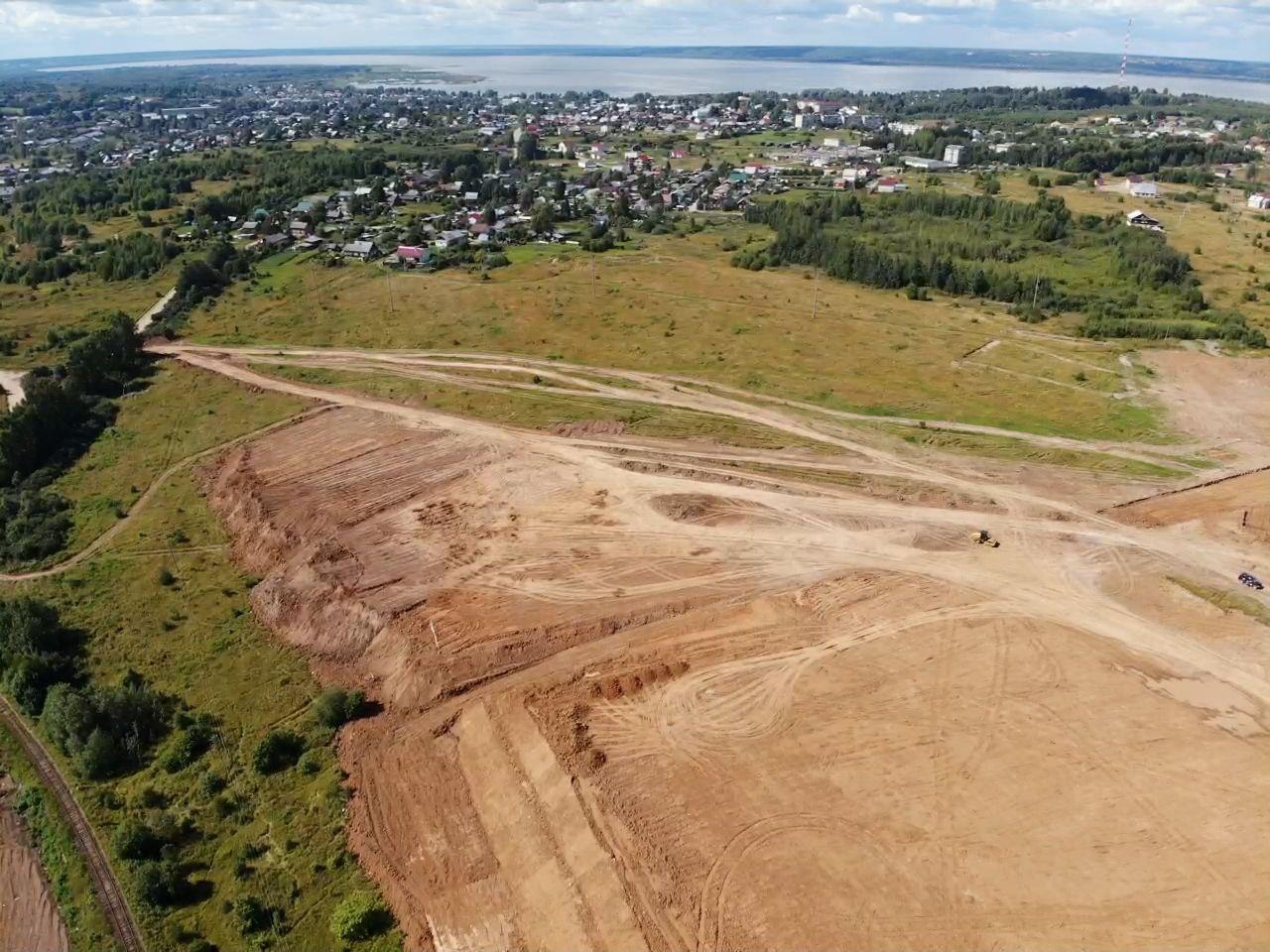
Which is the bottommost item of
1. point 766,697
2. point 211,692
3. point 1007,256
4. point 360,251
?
point 211,692

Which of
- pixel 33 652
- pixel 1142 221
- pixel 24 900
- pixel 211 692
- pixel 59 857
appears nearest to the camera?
pixel 24 900

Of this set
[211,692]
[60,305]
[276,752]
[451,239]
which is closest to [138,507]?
[211,692]

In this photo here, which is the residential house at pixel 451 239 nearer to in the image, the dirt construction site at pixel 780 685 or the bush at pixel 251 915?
the dirt construction site at pixel 780 685

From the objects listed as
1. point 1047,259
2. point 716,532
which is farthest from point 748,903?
point 1047,259

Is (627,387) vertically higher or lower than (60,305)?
lower

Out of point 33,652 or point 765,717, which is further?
point 33,652

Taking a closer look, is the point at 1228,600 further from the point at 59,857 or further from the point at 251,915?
the point at 59,857

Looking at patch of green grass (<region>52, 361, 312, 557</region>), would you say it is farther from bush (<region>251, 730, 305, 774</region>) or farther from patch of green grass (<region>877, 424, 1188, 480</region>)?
patch of green grass (<region>877, 424, 1188, 480</region>)

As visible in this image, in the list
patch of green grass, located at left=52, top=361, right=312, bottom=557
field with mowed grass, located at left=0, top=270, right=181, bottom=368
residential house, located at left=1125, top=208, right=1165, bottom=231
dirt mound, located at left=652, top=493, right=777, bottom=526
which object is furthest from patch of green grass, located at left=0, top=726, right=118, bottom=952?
residential house, located at left=1125, top=208, right=1165, bottom=231

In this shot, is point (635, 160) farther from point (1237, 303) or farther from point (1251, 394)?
point (1251, 394)
